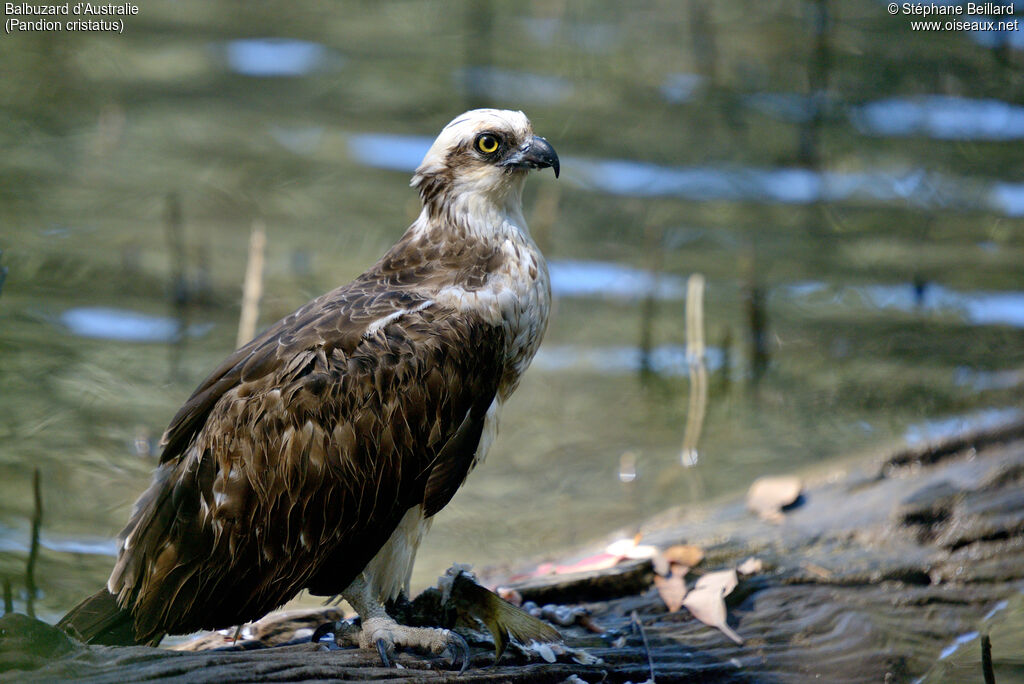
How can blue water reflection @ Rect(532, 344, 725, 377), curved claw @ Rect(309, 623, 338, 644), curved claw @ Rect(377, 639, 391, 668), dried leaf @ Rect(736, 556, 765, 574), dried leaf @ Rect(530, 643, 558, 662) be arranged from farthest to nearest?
blue water reflection @ Rect(532, 344, 725, 377) → dried leaf @ Rect(736, 556, 765, 574) → curved claw @ Rect(309, 623, 338, 644) → dried leaf @ Rect(530, 643, 558, 662) → curved claw @ Rect(377, 639, 391, 668)

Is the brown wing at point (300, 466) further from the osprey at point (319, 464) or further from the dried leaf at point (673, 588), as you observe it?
the dried leaf at point (673, 588)

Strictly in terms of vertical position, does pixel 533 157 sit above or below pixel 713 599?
above

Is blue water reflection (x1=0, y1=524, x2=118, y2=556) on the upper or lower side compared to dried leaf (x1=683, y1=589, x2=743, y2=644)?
lower

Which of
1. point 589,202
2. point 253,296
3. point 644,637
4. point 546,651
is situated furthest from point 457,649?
point 589,202

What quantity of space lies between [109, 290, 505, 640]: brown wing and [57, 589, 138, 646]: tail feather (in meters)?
0.05

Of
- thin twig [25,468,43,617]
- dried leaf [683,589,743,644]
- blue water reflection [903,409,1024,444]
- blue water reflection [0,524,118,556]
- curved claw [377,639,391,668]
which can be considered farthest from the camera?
blue water reflection [0,524,118,556]

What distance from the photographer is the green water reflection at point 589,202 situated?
7.62 meters

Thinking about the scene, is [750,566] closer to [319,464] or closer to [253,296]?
[319,464]

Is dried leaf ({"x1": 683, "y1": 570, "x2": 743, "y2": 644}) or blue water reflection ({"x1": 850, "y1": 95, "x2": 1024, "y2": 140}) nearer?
dried leaf ({"x1": 683, "y1": 570, "x2": 743, "y2": 644})

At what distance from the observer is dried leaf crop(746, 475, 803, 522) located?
4.75 metres

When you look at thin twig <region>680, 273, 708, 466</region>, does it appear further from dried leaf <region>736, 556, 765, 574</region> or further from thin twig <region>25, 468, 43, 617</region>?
thin twig <region>25, 468, 43, 617</region>

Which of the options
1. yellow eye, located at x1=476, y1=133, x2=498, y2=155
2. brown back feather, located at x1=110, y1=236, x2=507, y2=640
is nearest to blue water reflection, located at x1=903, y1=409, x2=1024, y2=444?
yellow eye, located at x1=476, y1=133, x2=498, y2=155

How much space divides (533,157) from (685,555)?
1882mm

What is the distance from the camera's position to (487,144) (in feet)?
12.3
